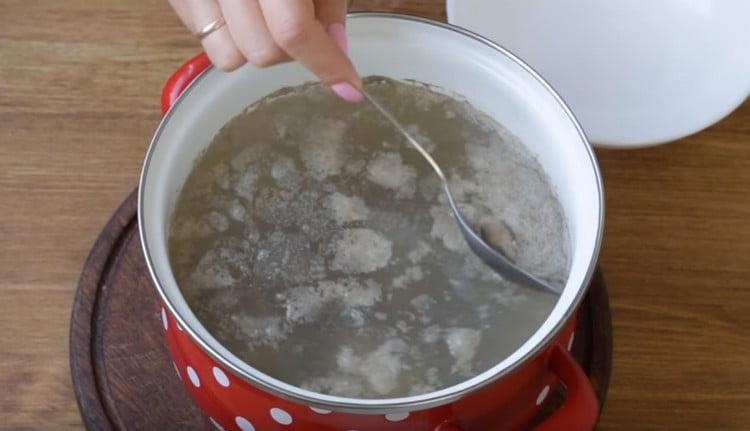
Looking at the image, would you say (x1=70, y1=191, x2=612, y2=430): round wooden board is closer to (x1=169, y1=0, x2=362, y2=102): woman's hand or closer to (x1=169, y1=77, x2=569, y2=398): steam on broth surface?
(x1=169, y1=77, x2=569, y2=398): steam on broth surface

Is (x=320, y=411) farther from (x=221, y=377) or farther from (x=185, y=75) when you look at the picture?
(x=185, y=75)

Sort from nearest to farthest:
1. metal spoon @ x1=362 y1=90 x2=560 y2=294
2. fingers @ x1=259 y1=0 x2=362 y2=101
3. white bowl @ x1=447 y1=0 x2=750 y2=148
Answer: fingers @ x1=259 y1=0 x2=362 y2=101, metal spoon @ x1=362 y1=90 x2=560 y2=294, white bowl @ x1=447 y1=0 x2=750 y2=148

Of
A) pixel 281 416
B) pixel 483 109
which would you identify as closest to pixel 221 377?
pixel 281 416

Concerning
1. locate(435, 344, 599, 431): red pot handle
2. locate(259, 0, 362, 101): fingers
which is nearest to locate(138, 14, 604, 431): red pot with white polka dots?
locate(435, 344, 599, 431): red pot handle

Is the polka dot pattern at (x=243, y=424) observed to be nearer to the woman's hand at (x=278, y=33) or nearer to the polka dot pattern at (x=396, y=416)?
the polka dot pattern at (x=396, y=416)

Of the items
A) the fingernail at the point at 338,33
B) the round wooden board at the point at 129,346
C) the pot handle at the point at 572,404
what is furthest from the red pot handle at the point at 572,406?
the fingernail at the point at 338,33
